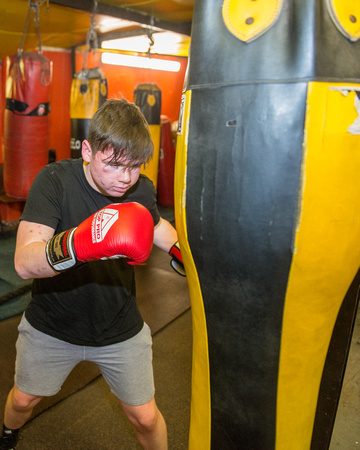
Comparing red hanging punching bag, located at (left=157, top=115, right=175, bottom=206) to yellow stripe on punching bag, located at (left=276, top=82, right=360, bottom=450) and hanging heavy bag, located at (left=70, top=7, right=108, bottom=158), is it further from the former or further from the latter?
yellow stripe on punching bag, located at (left=276, top=82, right=360, bottom=450)

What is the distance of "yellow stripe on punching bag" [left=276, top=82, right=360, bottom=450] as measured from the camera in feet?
2.30

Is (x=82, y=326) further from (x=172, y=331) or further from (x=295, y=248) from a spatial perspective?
(x=172, y=331)

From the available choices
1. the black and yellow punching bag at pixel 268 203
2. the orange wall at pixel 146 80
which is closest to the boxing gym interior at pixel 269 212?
the black and yellow punching bag at pixel 268 203

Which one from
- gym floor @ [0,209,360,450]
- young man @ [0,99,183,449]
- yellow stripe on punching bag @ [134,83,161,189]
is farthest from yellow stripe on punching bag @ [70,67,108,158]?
young man @ [0,99,183,449]

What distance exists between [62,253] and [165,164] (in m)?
5.76

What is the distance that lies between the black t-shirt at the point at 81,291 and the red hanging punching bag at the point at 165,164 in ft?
17.2

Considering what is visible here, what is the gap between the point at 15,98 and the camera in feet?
12.7

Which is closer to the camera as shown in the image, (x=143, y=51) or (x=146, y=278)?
(x=146, y=278)

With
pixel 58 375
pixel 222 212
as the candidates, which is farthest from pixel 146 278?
pixel 222 212

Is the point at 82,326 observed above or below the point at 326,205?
below

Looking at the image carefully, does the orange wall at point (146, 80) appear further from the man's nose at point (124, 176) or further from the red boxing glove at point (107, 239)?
the red boxing glove at point (107, 239)

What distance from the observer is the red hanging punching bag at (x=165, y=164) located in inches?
264

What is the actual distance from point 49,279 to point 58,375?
347 millimetres

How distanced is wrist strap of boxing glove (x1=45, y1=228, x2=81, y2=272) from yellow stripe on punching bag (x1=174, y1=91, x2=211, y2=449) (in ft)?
1.13
